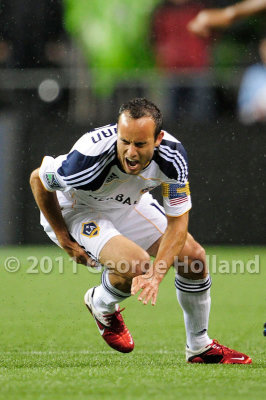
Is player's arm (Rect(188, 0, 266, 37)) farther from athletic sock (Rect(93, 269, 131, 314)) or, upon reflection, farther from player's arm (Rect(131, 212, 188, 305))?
player's arm (Rect(131, 212, 188, 305))

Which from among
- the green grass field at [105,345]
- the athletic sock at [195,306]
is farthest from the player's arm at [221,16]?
the athletic sock at [195,306]

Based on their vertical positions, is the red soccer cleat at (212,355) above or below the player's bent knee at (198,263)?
below

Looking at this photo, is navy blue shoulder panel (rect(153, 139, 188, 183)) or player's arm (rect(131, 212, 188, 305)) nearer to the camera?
player's arm (rect(131, 212, 188, 305))

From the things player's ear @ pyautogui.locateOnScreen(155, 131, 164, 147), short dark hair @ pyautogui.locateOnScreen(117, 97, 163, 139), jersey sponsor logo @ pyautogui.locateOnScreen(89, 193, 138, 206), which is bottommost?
jersey sponsor logo @ pyautogui.locateOnScreen(89, 193, 138, 206)

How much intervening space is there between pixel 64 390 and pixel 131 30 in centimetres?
964

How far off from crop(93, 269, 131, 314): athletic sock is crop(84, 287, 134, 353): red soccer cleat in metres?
0.04

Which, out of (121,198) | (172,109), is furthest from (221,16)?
(121,198)

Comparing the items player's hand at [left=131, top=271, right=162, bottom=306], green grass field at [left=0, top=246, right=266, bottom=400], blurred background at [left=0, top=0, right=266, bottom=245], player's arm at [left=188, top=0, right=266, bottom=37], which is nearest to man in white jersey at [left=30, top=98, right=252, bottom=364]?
player's hand at [left=131, top=271, right=162, bottom=306]

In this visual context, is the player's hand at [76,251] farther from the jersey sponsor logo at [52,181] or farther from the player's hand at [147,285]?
the player's hand at [147,285]

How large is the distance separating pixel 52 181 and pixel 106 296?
0.75 m

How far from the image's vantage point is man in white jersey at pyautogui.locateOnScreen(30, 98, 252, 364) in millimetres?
4395

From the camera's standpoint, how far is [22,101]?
10820mm

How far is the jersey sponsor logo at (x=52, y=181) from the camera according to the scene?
4.82 metres

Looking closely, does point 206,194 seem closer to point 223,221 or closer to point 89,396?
point 223,221
